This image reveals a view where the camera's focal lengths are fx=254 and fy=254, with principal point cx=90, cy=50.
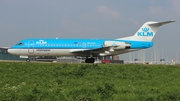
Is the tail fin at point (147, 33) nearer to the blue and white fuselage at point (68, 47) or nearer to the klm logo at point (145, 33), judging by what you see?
the klm logo at point (145, 33)

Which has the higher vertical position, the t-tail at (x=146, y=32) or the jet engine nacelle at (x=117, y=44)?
the t-tail at (x=146, y=32)

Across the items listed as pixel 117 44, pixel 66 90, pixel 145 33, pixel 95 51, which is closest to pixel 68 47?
pixel 95 51

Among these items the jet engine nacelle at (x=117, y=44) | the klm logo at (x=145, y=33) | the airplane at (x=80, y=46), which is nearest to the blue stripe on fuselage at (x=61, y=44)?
the airplane at (x=80, y=46)

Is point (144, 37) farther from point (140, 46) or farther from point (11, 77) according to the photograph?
point (11, 77)

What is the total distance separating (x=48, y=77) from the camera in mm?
14609

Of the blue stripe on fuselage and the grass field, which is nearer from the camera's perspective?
the grass field

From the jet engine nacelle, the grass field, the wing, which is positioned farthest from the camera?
the jet engine nacelle

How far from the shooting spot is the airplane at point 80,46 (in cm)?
3098

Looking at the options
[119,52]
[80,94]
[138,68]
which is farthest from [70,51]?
[80,94]

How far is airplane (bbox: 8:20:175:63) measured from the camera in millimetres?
30984

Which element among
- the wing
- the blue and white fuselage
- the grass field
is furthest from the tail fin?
the grass field

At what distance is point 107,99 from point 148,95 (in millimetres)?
1746

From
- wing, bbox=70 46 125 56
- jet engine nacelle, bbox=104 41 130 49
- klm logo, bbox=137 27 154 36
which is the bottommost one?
wing, bbox=70 46 125 56

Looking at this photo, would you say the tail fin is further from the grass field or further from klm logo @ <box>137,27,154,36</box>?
the grass field
